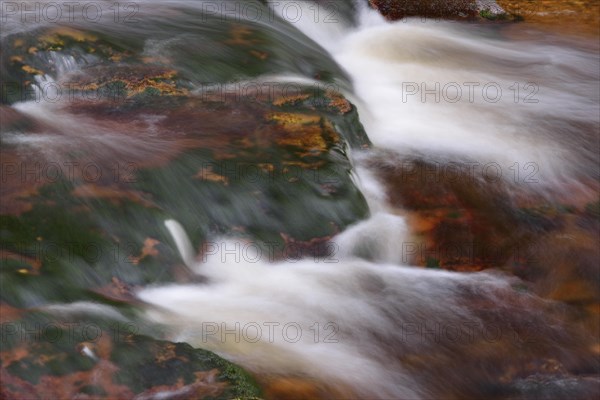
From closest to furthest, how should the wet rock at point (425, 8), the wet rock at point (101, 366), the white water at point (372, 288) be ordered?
the wet rock at point (101, 366) → the white water at point (372, 288) → the wet rock at point (425, 8)

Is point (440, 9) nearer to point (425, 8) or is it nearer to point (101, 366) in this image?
point (425, 8)

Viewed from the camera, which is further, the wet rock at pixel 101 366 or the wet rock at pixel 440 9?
the wet rock at pixel 440 9

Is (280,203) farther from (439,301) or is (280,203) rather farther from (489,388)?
(489,388)

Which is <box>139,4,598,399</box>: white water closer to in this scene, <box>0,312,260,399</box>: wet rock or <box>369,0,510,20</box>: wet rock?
<box>0,312,260,399</box>: wet rock

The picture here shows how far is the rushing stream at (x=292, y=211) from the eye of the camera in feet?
16.1

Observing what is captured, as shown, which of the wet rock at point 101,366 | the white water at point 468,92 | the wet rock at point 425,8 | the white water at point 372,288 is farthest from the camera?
the wet rock at point 425,8

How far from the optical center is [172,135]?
6.41 metres

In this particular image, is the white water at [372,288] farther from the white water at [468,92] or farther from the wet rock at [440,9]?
the wet rock at [440,9]

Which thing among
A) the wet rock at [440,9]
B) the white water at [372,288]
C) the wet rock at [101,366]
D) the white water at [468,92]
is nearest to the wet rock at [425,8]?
the wet rock at [440,9]

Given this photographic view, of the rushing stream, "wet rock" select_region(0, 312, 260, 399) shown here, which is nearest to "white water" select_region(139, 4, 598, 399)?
the rushing stream

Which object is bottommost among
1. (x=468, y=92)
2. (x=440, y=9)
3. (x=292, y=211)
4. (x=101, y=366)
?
(x=101, y=366)

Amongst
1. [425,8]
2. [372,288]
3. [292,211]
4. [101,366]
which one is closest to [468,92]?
[425,8]

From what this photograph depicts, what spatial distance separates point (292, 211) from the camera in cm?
589

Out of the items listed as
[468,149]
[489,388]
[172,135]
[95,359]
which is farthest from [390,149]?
[95,359]
